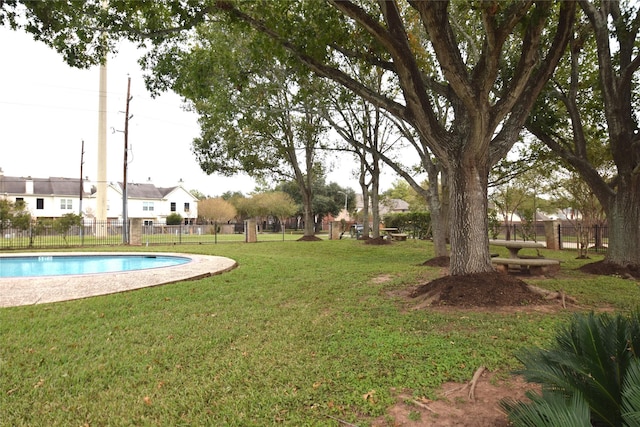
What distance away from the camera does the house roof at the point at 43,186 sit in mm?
43219

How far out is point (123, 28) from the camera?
6930mm

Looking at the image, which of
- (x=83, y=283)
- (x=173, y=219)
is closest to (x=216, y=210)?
(x=173, y=219)

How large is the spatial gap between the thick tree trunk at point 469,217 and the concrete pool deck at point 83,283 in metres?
6.08

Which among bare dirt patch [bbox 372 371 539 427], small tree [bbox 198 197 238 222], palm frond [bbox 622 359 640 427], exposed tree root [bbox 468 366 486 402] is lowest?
bare dirt patch [bbox 372 371 539 427]

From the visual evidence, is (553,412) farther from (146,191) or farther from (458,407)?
(146,191)

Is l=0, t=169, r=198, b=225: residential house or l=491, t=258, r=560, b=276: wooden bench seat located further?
l=0, t=169, r=198, b=225: residential house

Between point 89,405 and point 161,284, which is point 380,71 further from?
point 89,405

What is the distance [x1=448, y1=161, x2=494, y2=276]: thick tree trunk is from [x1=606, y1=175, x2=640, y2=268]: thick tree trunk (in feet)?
18.1

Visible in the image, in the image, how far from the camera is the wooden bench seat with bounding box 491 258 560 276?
8595mm

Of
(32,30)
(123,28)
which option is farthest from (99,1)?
(32,30)

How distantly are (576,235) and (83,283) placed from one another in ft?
68.4

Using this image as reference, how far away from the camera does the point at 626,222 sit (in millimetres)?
9422

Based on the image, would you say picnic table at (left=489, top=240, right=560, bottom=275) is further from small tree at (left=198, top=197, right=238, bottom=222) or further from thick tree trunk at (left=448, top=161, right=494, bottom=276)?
small tree at (left=198, top=197, right=238, bottom=222)

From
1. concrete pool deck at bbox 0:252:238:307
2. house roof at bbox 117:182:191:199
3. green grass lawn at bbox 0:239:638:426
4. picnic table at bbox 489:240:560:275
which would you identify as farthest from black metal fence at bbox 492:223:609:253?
house roof at bbox 117:182:191:199
